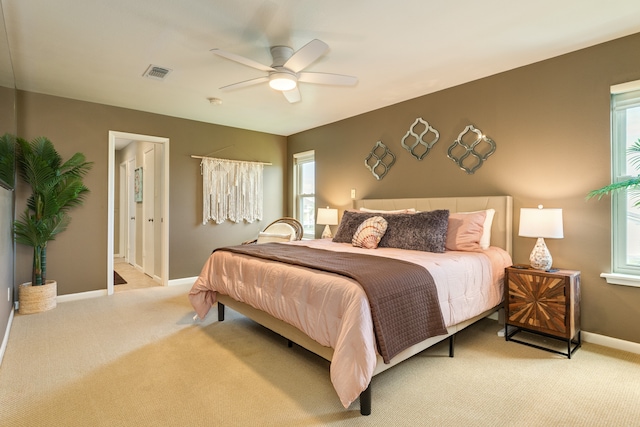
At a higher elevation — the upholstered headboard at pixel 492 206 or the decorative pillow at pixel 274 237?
the upholstered headboard at pixel 492 206

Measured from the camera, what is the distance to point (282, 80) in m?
2.64

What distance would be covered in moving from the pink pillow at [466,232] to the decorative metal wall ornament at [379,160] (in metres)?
1.40

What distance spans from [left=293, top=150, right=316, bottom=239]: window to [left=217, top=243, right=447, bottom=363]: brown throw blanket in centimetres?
323

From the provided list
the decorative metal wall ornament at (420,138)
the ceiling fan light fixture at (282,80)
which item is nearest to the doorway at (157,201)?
the ceiling fan light fixture at (282,80)

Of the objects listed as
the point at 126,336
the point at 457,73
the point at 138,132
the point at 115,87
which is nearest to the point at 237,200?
the point at 138,132

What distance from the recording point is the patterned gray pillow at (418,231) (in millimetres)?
2928

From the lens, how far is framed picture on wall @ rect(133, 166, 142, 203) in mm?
5969

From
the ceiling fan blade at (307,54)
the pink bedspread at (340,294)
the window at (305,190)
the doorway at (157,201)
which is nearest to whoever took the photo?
the pink bedspread at (340,294)

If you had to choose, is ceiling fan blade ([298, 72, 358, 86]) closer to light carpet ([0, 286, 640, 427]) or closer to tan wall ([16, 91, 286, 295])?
light carpet ([0, 286, 640, 427])

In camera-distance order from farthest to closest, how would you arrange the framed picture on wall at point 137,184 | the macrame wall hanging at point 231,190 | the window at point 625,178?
1. the framed picture on wall at point 137,184
2. the macrame wall hanging at point 231,190
3. the window at point 625,178

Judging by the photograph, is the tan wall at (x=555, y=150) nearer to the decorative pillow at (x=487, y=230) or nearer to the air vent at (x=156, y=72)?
the decorative pillow at (x=487, y=230)

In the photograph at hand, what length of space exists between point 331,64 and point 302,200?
10.1ft

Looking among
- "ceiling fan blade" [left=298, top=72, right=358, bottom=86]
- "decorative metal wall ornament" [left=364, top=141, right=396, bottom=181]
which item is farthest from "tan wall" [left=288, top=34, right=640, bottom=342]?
"ceiling fan blade" [left=298, top=72, right=358, bottom=86]

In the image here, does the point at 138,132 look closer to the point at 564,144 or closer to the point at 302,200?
the point at 302,200
